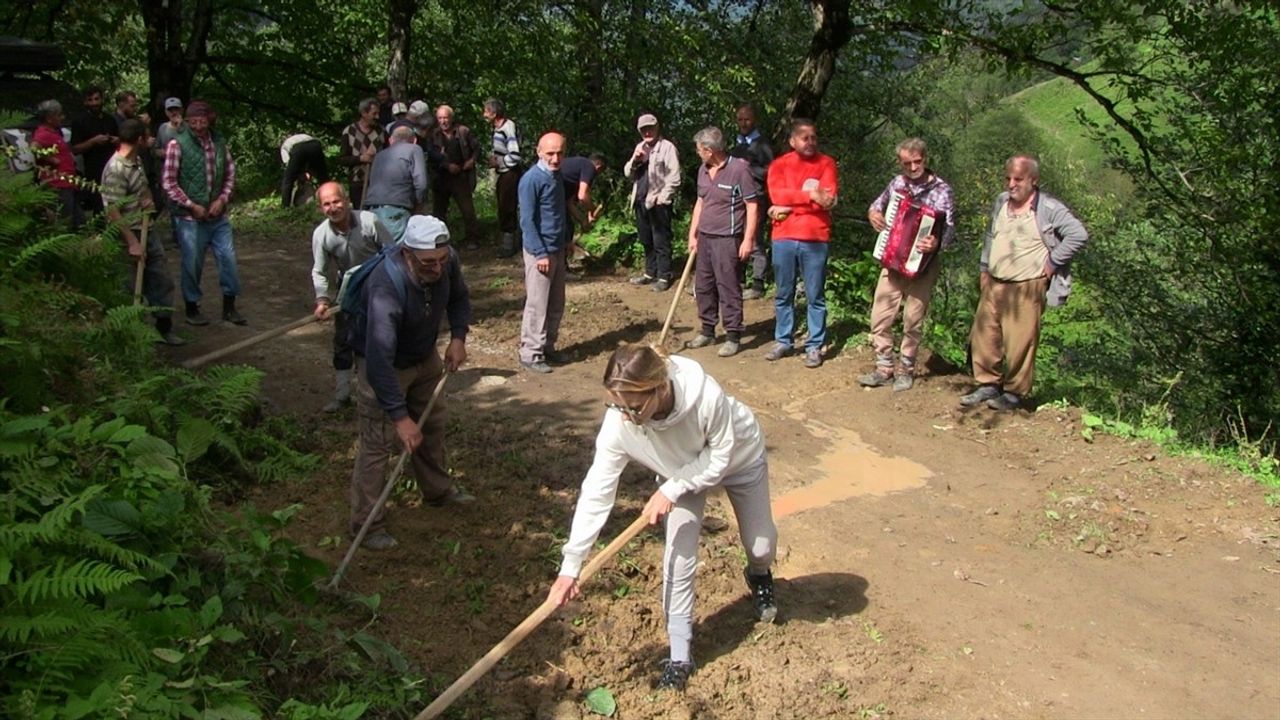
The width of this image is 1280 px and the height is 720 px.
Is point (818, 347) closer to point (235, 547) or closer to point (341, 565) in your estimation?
point (341, 565)

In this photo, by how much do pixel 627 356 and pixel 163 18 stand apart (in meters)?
13.8

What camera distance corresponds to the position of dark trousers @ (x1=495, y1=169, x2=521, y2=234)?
42.0 ft

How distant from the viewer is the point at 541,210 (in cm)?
870

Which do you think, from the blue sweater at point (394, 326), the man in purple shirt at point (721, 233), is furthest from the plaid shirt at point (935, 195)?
the blue sweater at point (394, 326)

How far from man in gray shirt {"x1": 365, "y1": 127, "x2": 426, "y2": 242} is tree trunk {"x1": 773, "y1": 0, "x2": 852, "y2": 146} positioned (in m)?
4.43

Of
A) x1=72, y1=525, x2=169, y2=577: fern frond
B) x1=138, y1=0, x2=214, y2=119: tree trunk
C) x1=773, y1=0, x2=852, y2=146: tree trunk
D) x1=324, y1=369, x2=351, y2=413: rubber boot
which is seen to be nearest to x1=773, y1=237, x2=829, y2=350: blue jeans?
x1=773, y1=0, x2=852, y2=146: tree trunk

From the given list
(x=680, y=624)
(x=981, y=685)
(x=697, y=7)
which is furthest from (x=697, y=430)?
(x=697, y=7)

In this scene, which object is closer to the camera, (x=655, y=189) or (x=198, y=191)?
(x=198, y=191)

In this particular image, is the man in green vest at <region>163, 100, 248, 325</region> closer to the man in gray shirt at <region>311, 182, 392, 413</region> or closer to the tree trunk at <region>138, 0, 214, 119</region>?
the man in gray shirt at <region>311, 182, 392, 413</region>

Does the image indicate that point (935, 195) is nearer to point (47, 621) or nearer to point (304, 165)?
point (47, 621)

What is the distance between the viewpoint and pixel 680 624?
473 cm

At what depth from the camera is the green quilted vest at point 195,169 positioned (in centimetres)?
870

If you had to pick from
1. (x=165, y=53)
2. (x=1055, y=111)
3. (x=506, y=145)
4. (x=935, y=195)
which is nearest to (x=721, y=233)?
(x=935, y=195)

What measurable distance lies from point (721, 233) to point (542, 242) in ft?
5.46
